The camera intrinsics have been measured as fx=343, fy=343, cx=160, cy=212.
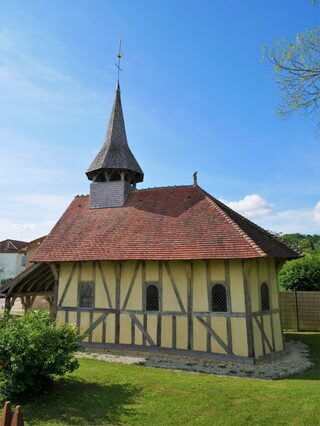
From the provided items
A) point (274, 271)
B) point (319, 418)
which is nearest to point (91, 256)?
point (274, 271)

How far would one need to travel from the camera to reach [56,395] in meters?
6.60

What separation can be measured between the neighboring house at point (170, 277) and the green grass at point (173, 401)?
2182 mm

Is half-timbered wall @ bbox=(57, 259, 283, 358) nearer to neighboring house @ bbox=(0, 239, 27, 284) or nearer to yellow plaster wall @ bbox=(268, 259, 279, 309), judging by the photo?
yellow plaster wall @ bbox=(268, 259, 279, 309)

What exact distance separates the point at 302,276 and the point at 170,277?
789 centimetres

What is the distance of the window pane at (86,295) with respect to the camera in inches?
475

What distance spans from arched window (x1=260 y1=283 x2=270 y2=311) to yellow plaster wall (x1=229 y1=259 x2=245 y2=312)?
3.50ft

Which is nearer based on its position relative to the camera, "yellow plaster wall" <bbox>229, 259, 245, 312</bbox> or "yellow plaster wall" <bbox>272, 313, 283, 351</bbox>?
"yellow plaster wall" <bbox>229, 259, 245, 312</bbox>

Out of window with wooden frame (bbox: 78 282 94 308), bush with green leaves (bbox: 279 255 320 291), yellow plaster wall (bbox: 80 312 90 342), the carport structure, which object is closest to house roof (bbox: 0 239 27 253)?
the carport structure

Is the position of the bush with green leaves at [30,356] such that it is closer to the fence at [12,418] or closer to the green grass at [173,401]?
the green grass at [173,401]

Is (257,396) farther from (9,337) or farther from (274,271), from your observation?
(274,271)

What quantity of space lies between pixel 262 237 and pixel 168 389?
263 inches

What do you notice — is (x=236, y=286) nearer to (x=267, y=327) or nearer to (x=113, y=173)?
(x=267, y=327)

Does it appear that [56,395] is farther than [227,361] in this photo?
No

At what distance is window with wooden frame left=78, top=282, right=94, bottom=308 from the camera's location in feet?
39.5
